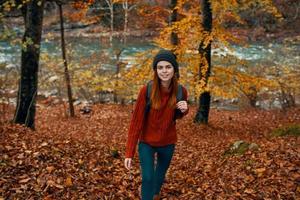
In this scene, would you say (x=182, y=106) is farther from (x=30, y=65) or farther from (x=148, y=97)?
(x=30, y=65)

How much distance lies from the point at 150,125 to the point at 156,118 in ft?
0.39

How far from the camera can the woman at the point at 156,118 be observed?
506 centimetres

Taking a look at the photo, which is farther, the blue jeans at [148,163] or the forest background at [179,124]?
the forest background at [179,124]

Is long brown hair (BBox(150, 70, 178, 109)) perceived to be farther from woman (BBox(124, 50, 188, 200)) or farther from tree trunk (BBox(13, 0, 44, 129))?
tree trunk (BBox(13, 0, 44, 129))

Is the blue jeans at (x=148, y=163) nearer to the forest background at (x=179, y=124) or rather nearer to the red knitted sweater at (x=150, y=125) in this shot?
the red knitted sweater at (x=150, y=125)

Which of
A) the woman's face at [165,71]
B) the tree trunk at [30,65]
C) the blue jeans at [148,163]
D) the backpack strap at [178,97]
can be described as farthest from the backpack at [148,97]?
the tree trunk at [30,65]

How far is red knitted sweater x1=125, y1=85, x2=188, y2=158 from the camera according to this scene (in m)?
5.12

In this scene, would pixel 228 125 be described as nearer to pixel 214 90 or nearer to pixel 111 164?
pixel 214 90

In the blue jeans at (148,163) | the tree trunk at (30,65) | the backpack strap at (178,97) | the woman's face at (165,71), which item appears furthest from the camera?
the tree trunk at (30,65)

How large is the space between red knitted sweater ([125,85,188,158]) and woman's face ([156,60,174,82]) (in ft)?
0.59

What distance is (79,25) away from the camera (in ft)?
201

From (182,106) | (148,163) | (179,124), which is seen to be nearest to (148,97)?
(182,106)

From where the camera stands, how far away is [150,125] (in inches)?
205

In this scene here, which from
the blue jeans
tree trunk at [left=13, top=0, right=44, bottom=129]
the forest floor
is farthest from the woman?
tree trunk at [left=13, top=0, right=44, bottom=129]
